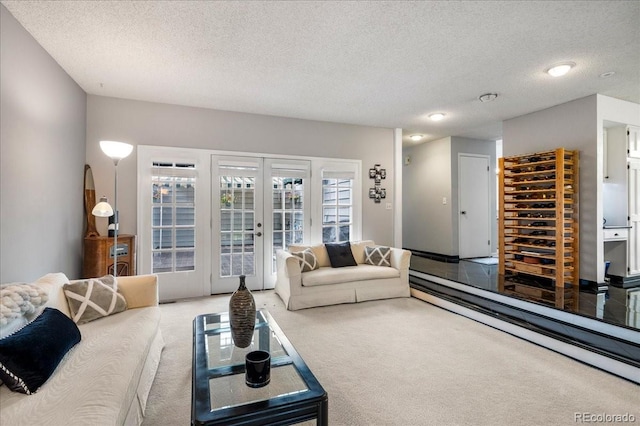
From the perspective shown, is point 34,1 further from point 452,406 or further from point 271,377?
point 452,406

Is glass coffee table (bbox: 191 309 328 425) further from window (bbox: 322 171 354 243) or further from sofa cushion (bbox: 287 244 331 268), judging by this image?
window (bbox: 322 171 354 243)

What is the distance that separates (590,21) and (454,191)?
13.9ft

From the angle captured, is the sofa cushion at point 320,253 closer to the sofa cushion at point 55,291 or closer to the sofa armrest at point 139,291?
the sofa armrest at point 139,291

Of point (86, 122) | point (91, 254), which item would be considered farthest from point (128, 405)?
point (86, 122)

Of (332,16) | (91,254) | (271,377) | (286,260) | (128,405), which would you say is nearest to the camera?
(128,405)

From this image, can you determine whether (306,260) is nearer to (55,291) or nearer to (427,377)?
(427,377)

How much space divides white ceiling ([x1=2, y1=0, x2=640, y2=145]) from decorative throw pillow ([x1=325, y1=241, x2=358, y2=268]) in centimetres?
207

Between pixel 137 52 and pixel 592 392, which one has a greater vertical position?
pixel 137 52

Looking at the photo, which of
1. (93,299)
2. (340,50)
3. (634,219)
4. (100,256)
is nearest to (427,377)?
(93,299)

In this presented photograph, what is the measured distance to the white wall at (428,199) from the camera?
6.63m

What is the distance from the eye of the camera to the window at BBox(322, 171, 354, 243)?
17.5ft

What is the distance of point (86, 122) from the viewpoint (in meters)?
4.09

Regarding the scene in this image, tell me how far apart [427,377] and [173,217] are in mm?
3745

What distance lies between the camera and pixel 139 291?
2.68 metres
